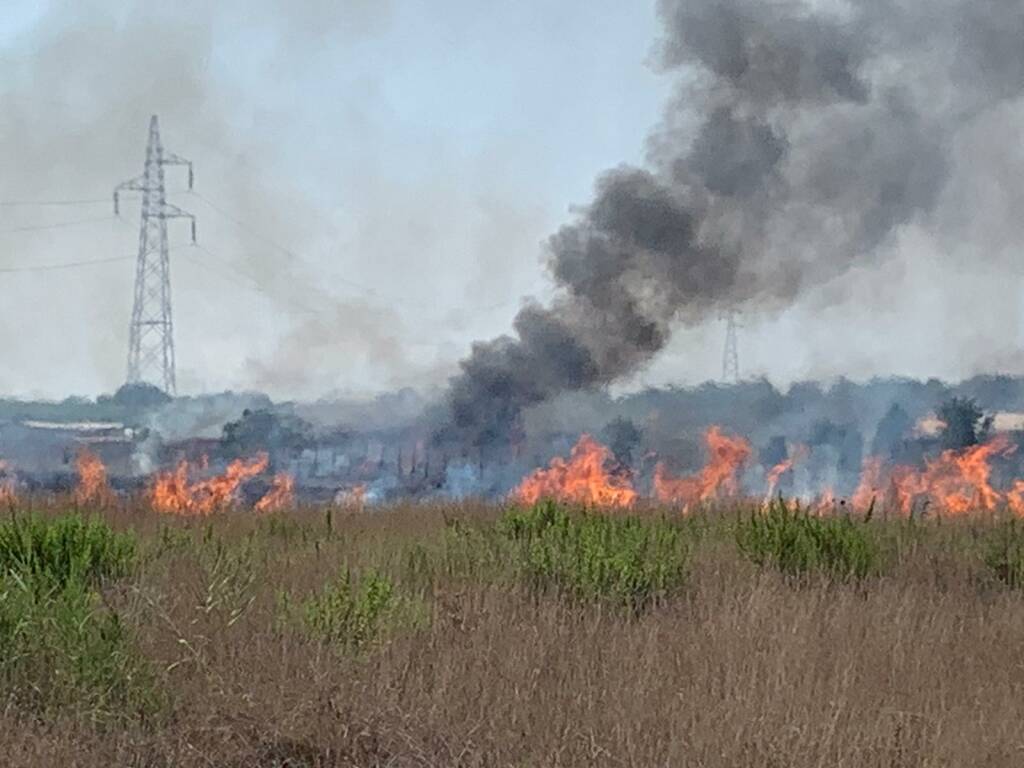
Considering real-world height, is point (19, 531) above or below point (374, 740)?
above

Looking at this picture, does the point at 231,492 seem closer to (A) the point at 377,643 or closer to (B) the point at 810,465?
(B) the point at 810,465

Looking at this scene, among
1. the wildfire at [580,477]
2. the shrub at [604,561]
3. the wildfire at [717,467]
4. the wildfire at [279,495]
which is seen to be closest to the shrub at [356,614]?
the shrub at [604,561]

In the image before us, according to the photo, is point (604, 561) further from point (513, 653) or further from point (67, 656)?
point (67, 656)

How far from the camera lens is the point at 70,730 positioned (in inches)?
166

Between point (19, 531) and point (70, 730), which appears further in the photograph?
point (19, 531)

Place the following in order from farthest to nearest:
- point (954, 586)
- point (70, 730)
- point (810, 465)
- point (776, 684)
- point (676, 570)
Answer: point (810, 465) < point (954, 586) < point (676, 570) < point (776, 684) < point (70, 730)

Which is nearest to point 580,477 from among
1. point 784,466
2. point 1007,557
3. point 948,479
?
point 784,466

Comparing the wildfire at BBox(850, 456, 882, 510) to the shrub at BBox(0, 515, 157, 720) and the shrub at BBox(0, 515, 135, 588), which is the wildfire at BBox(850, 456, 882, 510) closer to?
the shrub at BBox(0, 515, 135, 588)

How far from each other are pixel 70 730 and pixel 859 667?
11.8ft

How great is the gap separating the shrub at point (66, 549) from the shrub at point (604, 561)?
2.80 m

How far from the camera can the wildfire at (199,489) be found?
12.5 m

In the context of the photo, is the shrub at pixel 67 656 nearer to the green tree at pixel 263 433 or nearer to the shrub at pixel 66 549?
the shrub at pixel 66 549

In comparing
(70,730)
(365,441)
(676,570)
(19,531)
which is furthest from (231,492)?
(70,730)

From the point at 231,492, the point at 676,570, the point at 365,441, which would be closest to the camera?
the point at 676,570
